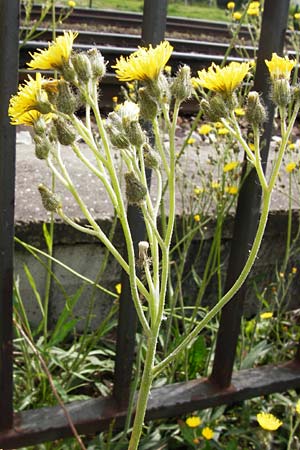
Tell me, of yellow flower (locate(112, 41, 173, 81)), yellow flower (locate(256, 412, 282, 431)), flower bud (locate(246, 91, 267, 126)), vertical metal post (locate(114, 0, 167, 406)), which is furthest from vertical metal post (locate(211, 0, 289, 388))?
yellow flower (locate(112, 41, 173, 81))

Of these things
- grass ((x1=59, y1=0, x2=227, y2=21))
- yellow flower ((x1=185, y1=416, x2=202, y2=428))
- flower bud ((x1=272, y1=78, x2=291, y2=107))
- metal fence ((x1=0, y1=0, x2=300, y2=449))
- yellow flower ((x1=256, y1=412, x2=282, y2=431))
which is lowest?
yellow flower ((x1=185, y1=416, x2=202, y2=428))

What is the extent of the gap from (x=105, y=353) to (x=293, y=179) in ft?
3.62

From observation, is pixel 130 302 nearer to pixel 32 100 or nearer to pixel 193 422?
pixel 193 422

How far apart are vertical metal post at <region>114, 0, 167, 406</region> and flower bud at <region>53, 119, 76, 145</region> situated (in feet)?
1.57

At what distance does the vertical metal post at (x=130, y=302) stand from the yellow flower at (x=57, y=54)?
1.61ft

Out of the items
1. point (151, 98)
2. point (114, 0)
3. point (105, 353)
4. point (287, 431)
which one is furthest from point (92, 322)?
point (114, 0)

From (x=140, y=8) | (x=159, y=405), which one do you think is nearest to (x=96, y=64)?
(x=159, y=405)

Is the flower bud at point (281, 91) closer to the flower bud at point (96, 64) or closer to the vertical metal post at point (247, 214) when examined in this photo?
the flower bud at point (96, 64)

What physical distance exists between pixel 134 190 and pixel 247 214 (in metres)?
0.83

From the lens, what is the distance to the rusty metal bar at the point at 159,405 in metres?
1.75

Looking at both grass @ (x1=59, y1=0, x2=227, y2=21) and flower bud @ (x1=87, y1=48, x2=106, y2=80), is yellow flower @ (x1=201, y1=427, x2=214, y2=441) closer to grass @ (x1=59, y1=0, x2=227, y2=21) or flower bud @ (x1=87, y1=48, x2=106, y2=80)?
flower bud @ (x1=87, y1=48, x2=106, y2=80)

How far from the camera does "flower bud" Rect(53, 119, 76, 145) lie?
1028 mm

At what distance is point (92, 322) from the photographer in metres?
2.65

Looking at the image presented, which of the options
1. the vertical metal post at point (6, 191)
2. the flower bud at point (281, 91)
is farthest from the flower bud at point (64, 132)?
the vertical metal post at point (6, 191)
